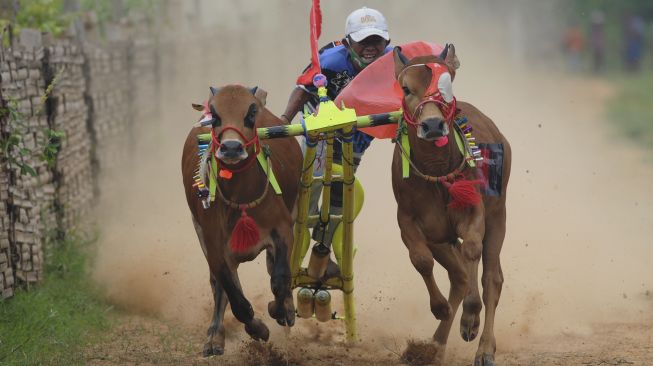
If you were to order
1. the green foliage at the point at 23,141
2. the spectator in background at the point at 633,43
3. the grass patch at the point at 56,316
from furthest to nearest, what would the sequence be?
the spectator in background at the point at 633,43 < the green foliage at the point at 23,141 < the grass patch at the point at 56,316

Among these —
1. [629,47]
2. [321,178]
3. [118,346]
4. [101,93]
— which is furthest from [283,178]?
[629,47]

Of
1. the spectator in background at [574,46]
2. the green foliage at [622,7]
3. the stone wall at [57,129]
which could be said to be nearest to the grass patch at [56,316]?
the stone wall at [57,129]

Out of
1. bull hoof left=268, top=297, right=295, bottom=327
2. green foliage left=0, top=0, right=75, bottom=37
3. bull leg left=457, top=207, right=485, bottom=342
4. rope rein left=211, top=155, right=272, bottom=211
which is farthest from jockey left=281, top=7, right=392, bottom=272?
green foliage left=0, top=0, right=75, bottom=37

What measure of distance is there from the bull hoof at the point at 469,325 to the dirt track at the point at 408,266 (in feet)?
2.19

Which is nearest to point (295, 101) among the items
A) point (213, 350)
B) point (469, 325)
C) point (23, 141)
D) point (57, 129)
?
point (213, 350)

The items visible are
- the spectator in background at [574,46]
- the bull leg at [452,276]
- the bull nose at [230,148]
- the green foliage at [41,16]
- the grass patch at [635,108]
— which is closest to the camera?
the bull nose at [230,148]

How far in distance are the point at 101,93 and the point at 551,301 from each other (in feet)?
20.7

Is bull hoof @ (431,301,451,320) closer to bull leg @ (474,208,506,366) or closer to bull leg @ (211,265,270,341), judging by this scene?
bull leg @ (474,208,506,366)

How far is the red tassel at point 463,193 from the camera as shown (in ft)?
26.9

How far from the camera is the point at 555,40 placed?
127ft

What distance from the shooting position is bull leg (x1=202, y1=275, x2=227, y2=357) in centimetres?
886

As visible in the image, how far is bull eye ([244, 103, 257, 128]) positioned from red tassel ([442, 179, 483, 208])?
1320 millimetres

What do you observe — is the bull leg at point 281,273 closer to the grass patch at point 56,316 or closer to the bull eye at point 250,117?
the bull eye at point 250,117

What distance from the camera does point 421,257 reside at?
834 cm
